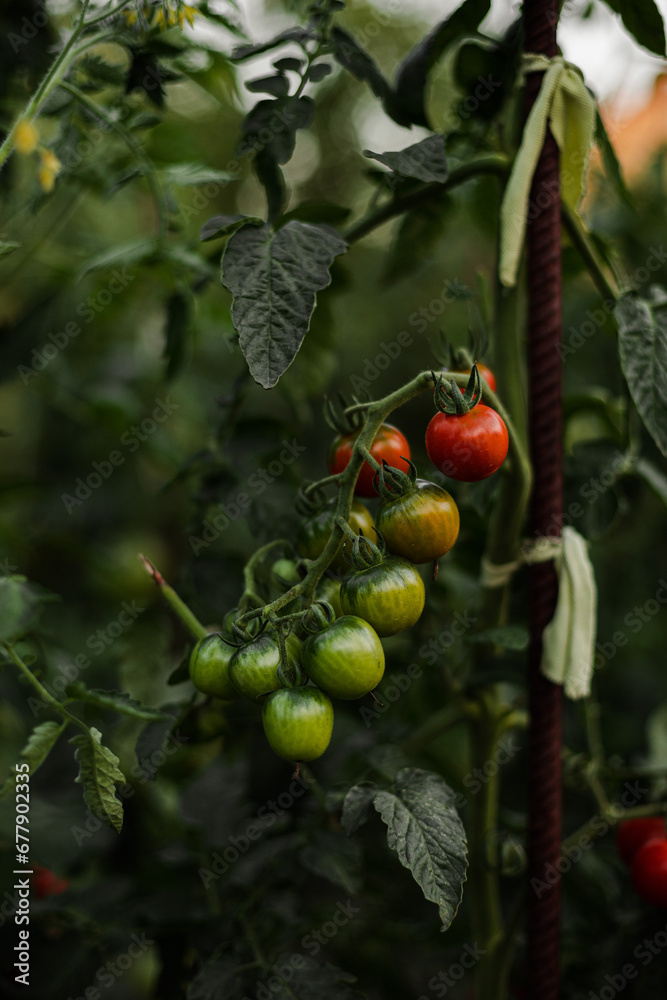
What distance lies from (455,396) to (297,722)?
24 centimetres

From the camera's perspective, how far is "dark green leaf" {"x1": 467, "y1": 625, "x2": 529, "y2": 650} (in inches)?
25.9

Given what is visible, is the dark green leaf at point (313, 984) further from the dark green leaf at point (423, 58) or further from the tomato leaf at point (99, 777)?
the dark green leaf at point (423, 58)

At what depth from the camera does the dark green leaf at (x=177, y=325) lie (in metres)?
0.81

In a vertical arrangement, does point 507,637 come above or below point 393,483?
below

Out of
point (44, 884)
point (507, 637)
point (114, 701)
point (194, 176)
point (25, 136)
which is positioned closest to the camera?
point (25, 136)

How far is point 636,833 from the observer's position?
0.81m

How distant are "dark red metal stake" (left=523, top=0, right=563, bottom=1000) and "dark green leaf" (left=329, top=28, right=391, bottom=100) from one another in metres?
0.14

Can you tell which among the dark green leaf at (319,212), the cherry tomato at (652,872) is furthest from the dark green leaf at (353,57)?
the cherry tomato at (652,872)

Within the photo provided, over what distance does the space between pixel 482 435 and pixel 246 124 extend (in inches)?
14.2

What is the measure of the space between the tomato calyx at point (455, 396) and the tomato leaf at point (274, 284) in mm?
102

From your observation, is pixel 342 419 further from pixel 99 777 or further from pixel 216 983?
pixel 216 983

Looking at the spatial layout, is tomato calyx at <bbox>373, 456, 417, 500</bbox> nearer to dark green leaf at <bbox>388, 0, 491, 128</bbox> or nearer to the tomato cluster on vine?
the tomato cluster on vine

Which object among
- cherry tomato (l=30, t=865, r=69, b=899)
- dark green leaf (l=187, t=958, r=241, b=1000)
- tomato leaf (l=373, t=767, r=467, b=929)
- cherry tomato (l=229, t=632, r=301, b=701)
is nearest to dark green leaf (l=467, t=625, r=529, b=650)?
tomato leaf (l=373, t=767, r=467, b=929)

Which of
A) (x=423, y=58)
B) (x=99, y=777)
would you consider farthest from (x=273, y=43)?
(x=99, y=777)
